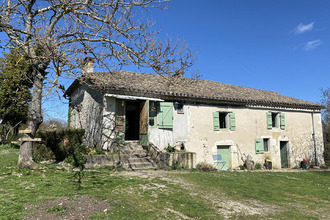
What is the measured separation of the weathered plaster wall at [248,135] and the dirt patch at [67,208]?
8.24 metres

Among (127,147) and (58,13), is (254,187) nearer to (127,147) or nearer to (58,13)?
(127,147)

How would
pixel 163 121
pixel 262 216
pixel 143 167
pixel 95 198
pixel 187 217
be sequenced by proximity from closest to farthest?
1. pixel 187 217
2. pixel 262 216
3. pixel 95 198
4. pixel 143 167
5. pixel 163 121

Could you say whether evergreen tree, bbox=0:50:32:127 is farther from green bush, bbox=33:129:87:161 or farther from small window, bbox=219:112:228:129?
small window, bbox=219:112:228:129

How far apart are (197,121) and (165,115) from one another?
2.03m

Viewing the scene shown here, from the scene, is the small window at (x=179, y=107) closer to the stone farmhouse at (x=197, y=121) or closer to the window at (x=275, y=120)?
the stone farmhouse at (x=197, y=121)

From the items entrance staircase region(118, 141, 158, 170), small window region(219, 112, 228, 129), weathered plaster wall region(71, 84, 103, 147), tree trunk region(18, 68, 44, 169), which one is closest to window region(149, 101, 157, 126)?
entrance staircase region(118, 141, 158, 170)

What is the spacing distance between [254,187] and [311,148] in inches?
479

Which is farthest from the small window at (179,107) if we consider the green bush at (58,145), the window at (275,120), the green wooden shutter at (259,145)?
the window at (275,120)

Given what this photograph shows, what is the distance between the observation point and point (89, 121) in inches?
488

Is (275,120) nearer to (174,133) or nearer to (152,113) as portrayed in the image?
(174,133)

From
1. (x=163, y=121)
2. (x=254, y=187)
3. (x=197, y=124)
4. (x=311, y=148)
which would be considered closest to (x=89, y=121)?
(x=163, y=121)

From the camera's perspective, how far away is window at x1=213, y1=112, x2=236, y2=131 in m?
13.3

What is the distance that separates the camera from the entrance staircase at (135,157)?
31.3ft

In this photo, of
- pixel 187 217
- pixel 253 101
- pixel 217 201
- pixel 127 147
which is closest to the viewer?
pixel 187 217
